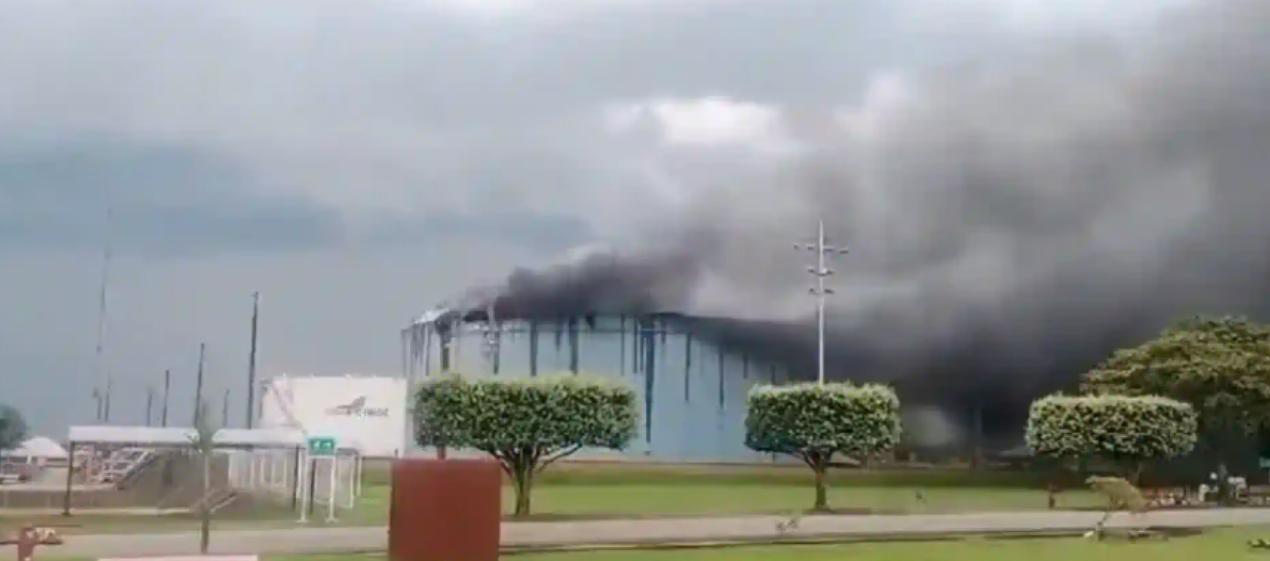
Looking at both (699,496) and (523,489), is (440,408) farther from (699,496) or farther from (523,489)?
(699,496)

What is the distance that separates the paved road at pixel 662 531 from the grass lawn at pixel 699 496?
3.27 metres

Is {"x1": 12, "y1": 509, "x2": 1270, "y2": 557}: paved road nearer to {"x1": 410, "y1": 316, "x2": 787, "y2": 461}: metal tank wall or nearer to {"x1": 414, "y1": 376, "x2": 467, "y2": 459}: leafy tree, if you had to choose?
{"x1": 414, "y1": 376, "x2": 467, "y2": 459}: leafy tree

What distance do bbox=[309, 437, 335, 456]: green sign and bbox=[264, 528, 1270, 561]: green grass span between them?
32.9 feet

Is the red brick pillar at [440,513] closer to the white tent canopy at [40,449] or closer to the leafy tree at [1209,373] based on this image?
the white tent canopy at [40,449]

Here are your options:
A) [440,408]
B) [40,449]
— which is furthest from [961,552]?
[40,449]

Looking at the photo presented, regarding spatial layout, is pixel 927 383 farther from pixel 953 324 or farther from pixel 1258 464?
pixel 1258 464

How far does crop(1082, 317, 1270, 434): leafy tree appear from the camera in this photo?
155 ft

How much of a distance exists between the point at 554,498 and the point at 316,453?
1673 cm

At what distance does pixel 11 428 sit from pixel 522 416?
86.8 ft

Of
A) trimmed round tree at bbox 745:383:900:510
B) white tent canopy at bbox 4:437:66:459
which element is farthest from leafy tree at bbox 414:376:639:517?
white tent canopy at bbox 4:437:66:459

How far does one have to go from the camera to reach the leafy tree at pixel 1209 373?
155 feet

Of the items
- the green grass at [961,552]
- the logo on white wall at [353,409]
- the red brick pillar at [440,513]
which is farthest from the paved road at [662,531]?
the logo on white wall at [353,409]

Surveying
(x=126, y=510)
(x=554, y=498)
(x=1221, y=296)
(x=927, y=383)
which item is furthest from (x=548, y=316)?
(x=126, y=510)

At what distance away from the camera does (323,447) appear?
31.0m
